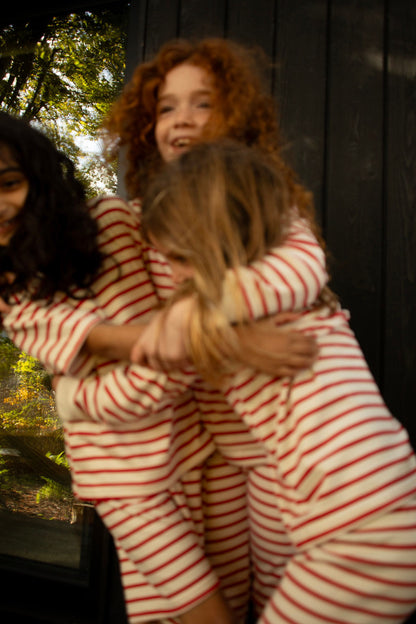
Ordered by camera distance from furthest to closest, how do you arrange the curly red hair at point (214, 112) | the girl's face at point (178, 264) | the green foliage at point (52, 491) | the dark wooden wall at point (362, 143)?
the green foliage at point (52, 491) → the dark wooden wall at point (362, 143) → the curly red hair at point (214, 112) → the girl's face at point (178, 264)

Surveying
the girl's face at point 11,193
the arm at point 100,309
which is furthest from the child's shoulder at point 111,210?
the girl's face at point 11,193

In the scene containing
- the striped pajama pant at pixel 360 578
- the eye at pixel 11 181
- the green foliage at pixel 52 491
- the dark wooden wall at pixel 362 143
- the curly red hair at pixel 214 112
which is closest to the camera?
the striped pajama pant at pixel 360 578

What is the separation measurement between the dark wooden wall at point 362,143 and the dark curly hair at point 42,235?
2.81 feet

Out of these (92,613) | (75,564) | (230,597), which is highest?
(230,597)

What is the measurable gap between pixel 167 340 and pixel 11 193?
0.42 metres

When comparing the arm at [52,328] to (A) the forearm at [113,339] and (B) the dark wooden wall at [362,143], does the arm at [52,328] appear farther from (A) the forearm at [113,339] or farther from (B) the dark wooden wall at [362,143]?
(B) the dark wooden wall at [362,143]

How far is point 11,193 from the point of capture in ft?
2.96

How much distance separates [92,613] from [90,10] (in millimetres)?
2317

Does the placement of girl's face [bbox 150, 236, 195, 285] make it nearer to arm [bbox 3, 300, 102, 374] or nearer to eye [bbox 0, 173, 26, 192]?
arm [bbox 3, 300, 102, 374]

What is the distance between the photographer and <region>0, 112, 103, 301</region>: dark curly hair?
875mm

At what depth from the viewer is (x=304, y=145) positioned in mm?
1693

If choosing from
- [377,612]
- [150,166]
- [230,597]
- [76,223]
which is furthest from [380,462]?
[150,166]

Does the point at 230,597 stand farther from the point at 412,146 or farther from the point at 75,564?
the point at 412,146

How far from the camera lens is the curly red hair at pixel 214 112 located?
1.03m
